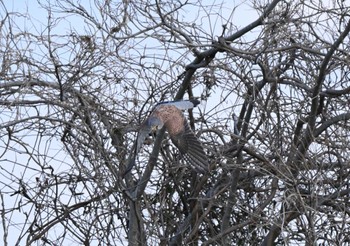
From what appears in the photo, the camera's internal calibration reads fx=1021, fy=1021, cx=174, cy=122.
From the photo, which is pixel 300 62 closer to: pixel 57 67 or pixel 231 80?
pixel 231 80

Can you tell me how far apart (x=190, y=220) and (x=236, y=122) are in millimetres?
981

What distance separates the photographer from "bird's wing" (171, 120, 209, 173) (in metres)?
7.95

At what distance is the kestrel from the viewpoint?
782 centimetres

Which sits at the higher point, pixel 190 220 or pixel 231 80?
pixel 231 80

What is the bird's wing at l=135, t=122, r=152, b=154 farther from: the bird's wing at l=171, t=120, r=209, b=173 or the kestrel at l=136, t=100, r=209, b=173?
the bird's wing at l=171, t=120, r=209, b=173

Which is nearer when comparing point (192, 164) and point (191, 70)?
point (192, 164)

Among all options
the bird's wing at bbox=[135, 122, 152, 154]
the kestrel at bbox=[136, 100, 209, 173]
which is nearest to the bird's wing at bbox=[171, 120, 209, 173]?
the kestrel at bbox=[136, 100, 209, 173]

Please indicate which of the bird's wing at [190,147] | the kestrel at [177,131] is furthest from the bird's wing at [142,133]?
A: the bird's wing at [190,147]

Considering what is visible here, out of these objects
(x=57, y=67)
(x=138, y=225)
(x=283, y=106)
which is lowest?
(x=138, y=225)

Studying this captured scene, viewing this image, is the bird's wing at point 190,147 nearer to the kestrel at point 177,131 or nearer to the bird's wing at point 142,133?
the kestrel at point 177,131

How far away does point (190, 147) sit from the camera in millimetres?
7992

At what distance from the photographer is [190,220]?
343 inches

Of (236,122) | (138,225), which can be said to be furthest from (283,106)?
(138,225)

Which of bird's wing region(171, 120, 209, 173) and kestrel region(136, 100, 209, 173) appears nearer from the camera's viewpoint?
kestrel region(136, 100, 209, 173)
